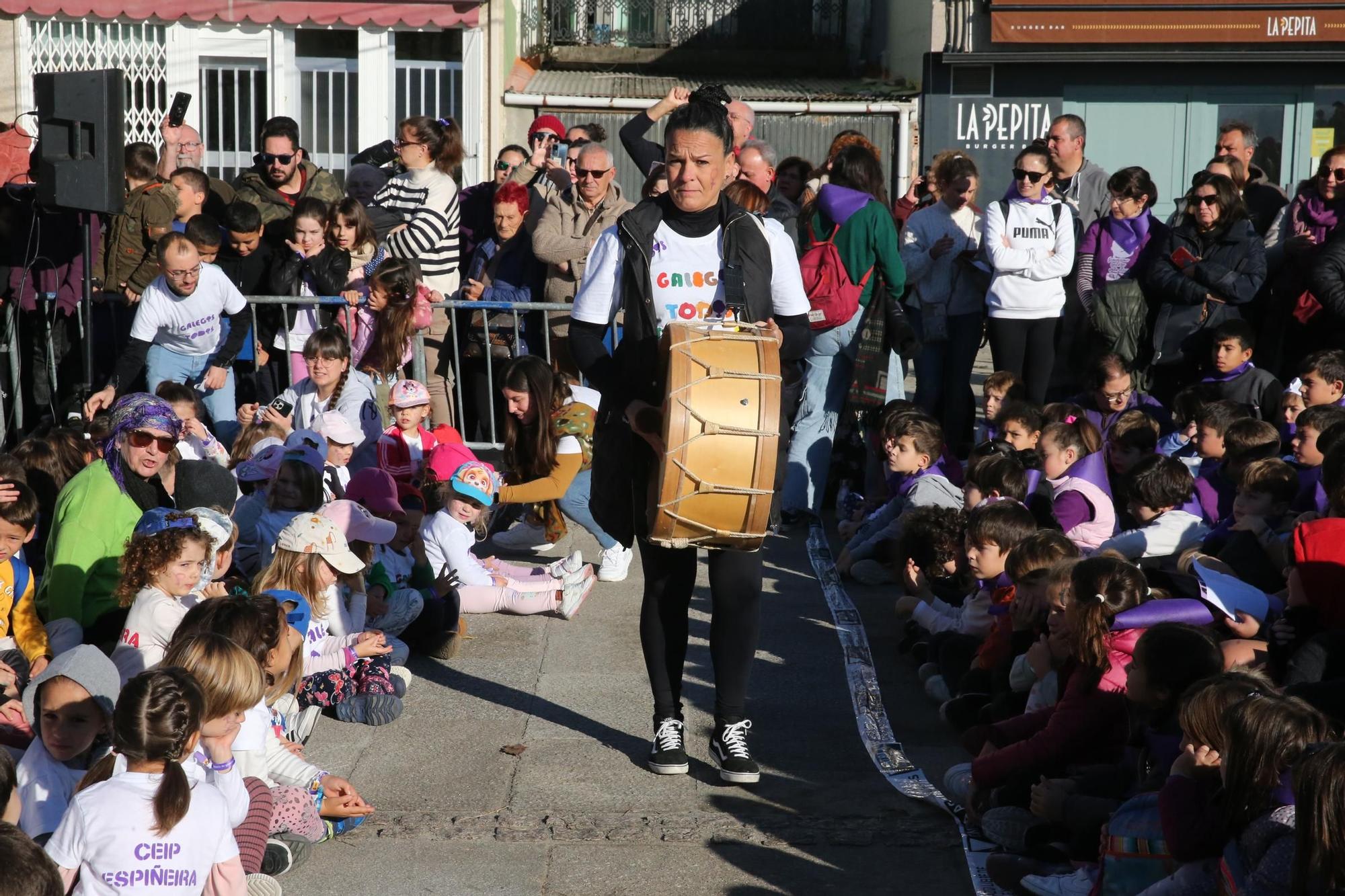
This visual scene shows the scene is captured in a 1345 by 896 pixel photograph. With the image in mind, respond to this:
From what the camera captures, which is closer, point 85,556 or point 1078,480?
point 85,556

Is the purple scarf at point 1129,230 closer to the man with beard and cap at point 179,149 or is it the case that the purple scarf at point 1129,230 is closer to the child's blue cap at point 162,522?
the child's blue cap at point 162,522

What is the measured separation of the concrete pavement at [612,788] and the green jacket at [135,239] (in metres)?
3.87

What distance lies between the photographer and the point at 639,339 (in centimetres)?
466

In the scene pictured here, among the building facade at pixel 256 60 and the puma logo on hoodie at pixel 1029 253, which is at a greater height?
the building facade at pixel 256 60

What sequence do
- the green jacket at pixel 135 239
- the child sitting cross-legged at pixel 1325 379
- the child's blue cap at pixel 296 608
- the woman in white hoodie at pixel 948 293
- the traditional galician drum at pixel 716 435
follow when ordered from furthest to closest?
1. the green jacket at pixel 135 239
2. the woman in white hoodie at pixel 948 293
3. the child sitting cross-legged at pixel 1325 379
4. the child's blue cap at pixel 296 608
5. the traditional galician drum at pixel 716 435

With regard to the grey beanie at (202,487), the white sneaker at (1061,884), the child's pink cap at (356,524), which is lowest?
the white sneaker at (1061,884)

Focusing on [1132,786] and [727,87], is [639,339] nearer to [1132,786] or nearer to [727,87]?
[1132,786]

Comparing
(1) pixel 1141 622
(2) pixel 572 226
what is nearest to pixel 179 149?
(2) pixel 572 226

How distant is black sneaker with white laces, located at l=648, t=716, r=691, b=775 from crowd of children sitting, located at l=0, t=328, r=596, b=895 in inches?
35.4

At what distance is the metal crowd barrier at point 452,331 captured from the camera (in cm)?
852

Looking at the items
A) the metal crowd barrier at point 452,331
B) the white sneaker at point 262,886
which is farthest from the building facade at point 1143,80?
the white sneaker at point 262,886

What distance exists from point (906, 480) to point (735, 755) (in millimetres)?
2877

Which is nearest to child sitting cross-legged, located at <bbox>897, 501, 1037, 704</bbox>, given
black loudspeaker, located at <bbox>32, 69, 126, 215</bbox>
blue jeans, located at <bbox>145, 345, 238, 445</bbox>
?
blue jeans, located at <bbox>145, 345, 238, 445</bbox>

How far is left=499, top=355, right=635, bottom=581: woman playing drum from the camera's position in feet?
23.7
